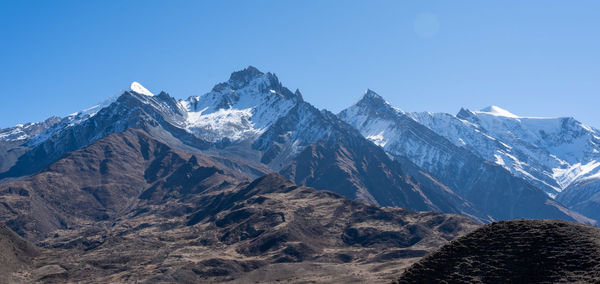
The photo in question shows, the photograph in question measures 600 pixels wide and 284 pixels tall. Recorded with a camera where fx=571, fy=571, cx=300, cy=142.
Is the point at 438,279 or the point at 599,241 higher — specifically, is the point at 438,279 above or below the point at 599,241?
below

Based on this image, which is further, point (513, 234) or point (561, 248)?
point (513, 234)

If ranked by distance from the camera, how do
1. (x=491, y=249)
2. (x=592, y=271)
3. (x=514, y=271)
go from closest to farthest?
(x=592, y=271)
(x=514, y=271)
(x=491, y=249)

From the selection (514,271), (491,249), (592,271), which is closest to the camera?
(592,271)

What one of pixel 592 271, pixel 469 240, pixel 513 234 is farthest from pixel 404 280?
pixel 592 271

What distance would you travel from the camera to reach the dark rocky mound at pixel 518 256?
246 feet

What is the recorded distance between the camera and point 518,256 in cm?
7950

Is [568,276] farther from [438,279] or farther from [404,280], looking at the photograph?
[404,280]

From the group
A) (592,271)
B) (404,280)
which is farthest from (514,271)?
(404,280)

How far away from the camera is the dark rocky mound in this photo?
2950 inches

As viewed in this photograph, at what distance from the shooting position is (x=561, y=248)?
78125mm

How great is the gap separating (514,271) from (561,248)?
24.4 ft

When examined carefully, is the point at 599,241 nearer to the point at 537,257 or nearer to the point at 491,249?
the point at 537,257

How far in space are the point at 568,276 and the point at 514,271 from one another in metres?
6.86

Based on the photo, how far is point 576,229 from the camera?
8175 cm
